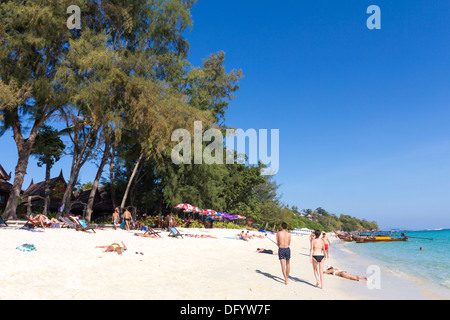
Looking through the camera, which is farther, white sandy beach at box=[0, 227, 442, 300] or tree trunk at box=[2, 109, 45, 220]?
tree trunk at box=[2, 109, 45, 220]

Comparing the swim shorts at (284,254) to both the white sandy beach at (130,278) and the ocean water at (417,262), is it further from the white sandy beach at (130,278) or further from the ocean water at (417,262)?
the ocean water at (417,262)

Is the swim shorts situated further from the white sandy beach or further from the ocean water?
the ocean water

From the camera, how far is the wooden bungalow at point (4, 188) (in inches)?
1138

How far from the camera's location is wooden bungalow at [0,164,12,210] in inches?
1138

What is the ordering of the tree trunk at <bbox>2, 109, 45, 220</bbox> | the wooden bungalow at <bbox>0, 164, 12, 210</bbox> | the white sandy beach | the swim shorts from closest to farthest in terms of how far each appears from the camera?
the white sandy beach, the swim shorts, the tree trunk at <bbox>2, 109, 45, 220</bbox>, the wooden bungalow at <bbox>0, 164, 12, 210</bbox>

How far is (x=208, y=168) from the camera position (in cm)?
3228

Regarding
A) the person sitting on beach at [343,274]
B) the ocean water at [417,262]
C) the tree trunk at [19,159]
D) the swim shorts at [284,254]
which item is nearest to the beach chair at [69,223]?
the tree trunk at [19,159]

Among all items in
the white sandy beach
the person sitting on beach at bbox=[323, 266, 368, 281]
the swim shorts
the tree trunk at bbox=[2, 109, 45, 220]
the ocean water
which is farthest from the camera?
the tree trunk at bbox=[2, 109, 45, 220]

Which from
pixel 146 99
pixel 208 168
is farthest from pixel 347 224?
pixel 146 99

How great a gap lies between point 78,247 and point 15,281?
4582 mm

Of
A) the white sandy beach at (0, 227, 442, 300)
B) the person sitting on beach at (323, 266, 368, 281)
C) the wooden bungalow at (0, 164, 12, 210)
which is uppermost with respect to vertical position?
the wooden bungalow at (0, 164, 12, 210)

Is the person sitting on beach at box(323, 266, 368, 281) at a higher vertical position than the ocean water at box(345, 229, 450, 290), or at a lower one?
higher

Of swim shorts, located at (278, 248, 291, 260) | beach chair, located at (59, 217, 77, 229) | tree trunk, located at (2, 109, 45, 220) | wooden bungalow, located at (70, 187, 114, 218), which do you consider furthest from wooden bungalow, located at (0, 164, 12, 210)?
swim shorts, located at (278, 248, 291, 260)
